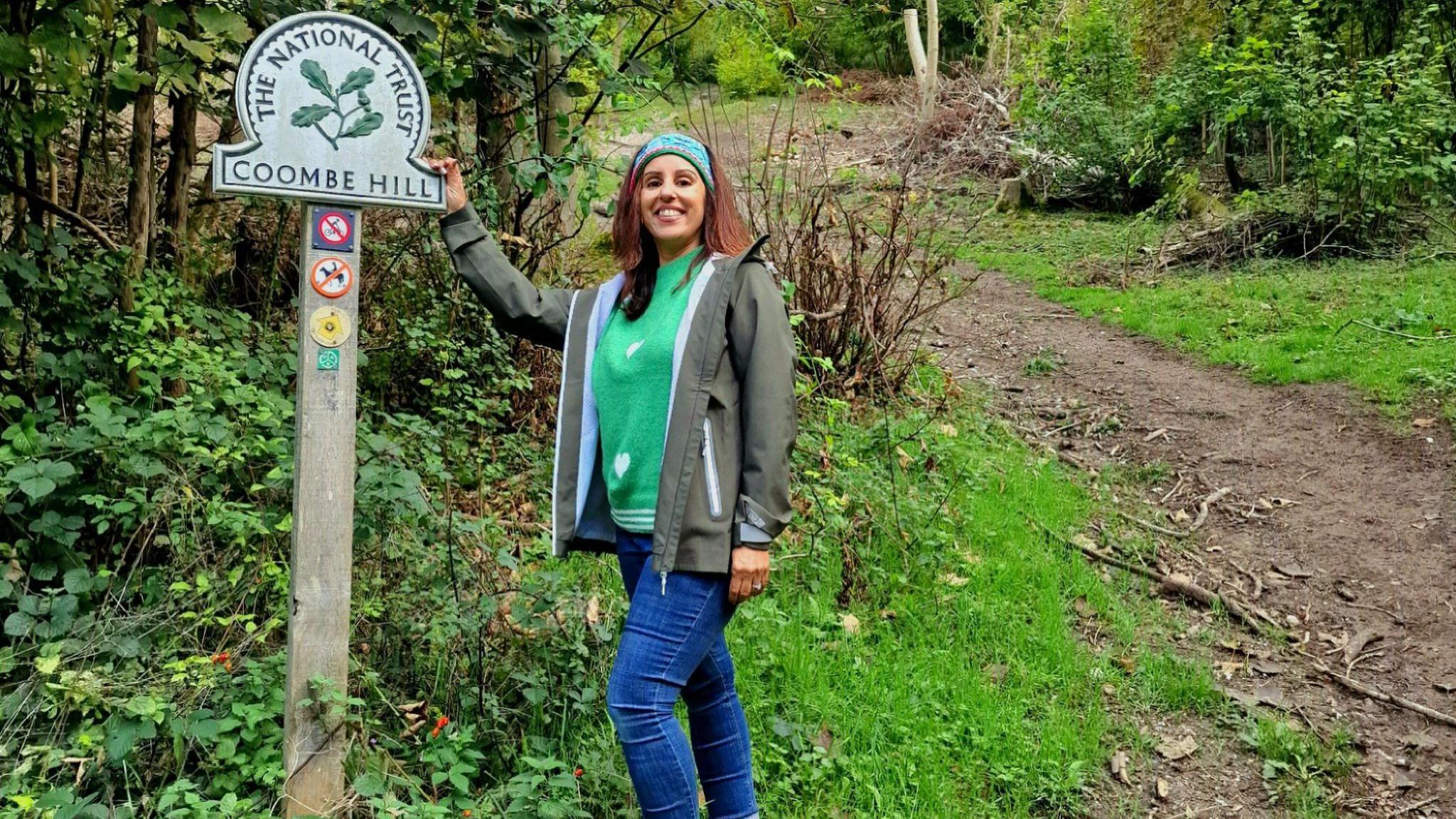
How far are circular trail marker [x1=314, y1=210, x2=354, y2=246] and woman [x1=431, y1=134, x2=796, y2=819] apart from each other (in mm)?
262

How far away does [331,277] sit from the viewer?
291cm

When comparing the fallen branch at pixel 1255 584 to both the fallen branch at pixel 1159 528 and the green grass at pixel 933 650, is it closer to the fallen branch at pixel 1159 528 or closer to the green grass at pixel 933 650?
the fallen branch at pixel 1159 528

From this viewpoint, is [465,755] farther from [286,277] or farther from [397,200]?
[286,277]

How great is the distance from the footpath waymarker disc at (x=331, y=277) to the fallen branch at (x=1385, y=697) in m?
4.37

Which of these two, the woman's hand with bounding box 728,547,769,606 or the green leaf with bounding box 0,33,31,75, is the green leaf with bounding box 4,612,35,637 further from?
the woman's hand with bounding box 728,547,769,606

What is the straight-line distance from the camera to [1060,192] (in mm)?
16016

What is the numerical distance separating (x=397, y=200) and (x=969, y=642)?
3.11 meters

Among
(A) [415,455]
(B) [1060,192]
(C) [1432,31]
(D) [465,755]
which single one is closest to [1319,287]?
(C) [1432,31]

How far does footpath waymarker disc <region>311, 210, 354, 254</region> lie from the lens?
288cm

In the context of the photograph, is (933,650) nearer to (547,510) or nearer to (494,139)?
(547,510)

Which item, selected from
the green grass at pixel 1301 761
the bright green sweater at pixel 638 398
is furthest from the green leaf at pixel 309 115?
the green grass at pixel 1301 761

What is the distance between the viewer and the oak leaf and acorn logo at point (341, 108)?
2777 mm

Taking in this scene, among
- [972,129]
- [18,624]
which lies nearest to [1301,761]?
[18,624]

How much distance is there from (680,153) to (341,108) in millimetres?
856
